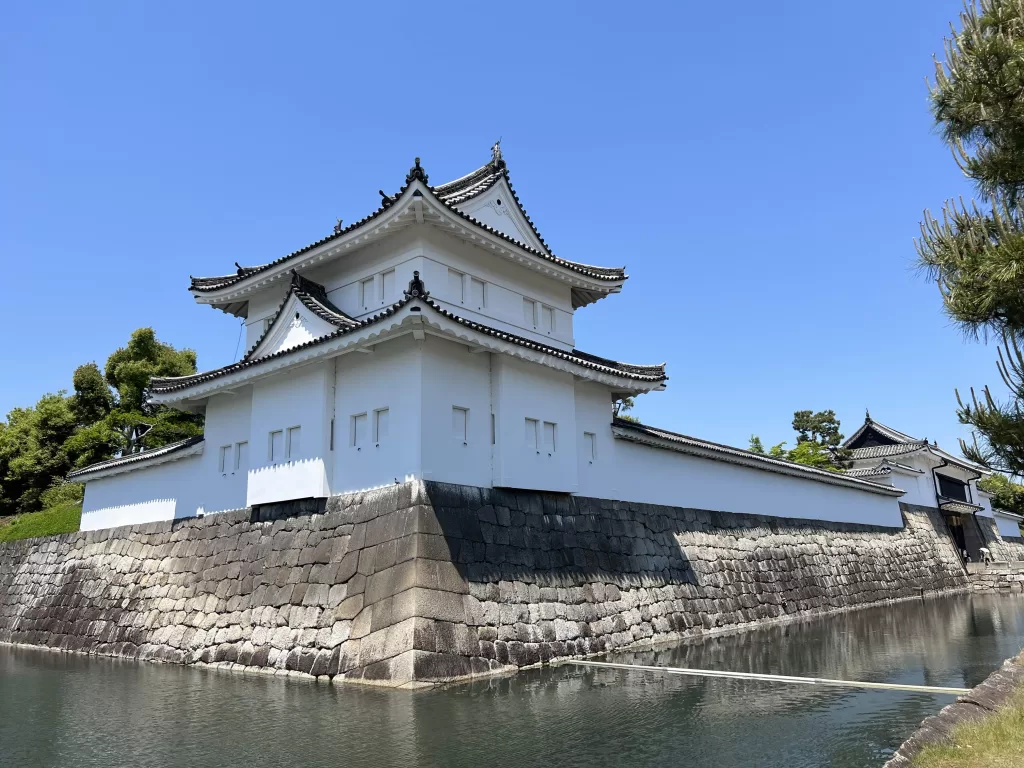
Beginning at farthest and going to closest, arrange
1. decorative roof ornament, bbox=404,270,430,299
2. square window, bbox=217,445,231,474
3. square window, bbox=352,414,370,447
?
square window, bbox=217,445,231,474, square window, bbox=352,414,370,447, decorative roof ornament, bbox=404,270,430,299

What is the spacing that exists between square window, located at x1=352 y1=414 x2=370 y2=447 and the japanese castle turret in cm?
2

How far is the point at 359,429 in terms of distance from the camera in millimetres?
9930

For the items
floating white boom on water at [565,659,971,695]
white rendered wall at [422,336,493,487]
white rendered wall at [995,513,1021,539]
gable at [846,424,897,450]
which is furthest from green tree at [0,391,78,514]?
white rendered wall at [995,513,1021,539]

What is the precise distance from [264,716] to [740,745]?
4.31 metres

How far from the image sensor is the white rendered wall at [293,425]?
1017 cm

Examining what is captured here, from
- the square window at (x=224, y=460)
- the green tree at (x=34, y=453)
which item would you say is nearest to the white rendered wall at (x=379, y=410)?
the square window at (x=224, y=460)

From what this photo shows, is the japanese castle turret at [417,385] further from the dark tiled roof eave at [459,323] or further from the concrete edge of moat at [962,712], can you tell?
the concrete edge of moat at [962,712]

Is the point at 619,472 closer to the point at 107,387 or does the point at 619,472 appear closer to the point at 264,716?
the point at 264,716

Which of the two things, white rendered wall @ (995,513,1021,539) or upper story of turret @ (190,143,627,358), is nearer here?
upper story of turret @ (190,143,627,358)

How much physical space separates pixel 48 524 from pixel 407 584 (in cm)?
1397

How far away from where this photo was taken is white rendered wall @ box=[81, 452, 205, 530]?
12858 millimetres

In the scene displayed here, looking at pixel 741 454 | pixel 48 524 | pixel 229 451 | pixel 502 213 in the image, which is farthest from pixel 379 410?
pixel 48 524

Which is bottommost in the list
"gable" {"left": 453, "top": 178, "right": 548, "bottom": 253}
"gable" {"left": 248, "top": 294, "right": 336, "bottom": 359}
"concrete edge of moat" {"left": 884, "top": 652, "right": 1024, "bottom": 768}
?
"concrete edge of moat" {"left": 884, "top": 652, "right": 1024, "bottom": 768}

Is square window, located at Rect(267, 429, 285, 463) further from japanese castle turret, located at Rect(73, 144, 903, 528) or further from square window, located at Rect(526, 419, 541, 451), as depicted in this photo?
square window, located at Rect(526, 419, 541, 451)
